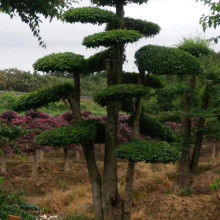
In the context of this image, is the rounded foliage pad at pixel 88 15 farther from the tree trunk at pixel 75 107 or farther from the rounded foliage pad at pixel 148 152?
the rounded foliage pad at pixel 148 152

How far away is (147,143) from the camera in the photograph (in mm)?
9312

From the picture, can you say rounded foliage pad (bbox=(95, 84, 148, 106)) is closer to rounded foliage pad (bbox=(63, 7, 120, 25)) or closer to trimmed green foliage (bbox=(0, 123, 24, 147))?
rounded foliage pad (bbox=(63, 7, 120, 25))

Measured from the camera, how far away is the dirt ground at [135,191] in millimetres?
11609

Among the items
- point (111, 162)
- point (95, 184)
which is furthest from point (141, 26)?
point (95, 184)

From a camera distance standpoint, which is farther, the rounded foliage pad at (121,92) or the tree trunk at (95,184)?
the tree trunk at (95,184)

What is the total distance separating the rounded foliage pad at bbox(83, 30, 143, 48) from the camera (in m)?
9.05

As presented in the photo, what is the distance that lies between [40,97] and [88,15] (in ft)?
6.34

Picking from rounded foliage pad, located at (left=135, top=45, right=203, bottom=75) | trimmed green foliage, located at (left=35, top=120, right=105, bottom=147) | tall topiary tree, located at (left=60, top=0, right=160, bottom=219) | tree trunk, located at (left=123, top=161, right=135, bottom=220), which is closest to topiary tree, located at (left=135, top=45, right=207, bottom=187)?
rounded foliage pad, located at (left=135, top=45, right=203, bottom=75)

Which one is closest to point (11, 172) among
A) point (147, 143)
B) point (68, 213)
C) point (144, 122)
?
point (68, 213)

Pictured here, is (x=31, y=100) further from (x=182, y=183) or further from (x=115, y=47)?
(x=182, y=183)

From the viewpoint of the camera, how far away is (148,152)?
29.6ft

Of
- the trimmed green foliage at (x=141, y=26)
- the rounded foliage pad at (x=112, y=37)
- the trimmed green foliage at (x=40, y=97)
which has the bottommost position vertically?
the trimmed green foliage at (x=40, y=97)

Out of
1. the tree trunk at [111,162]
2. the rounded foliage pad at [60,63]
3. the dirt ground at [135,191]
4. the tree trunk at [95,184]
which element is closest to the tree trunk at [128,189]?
the tree trunk at [111,162]

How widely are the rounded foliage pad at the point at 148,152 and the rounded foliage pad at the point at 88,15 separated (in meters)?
2.52
